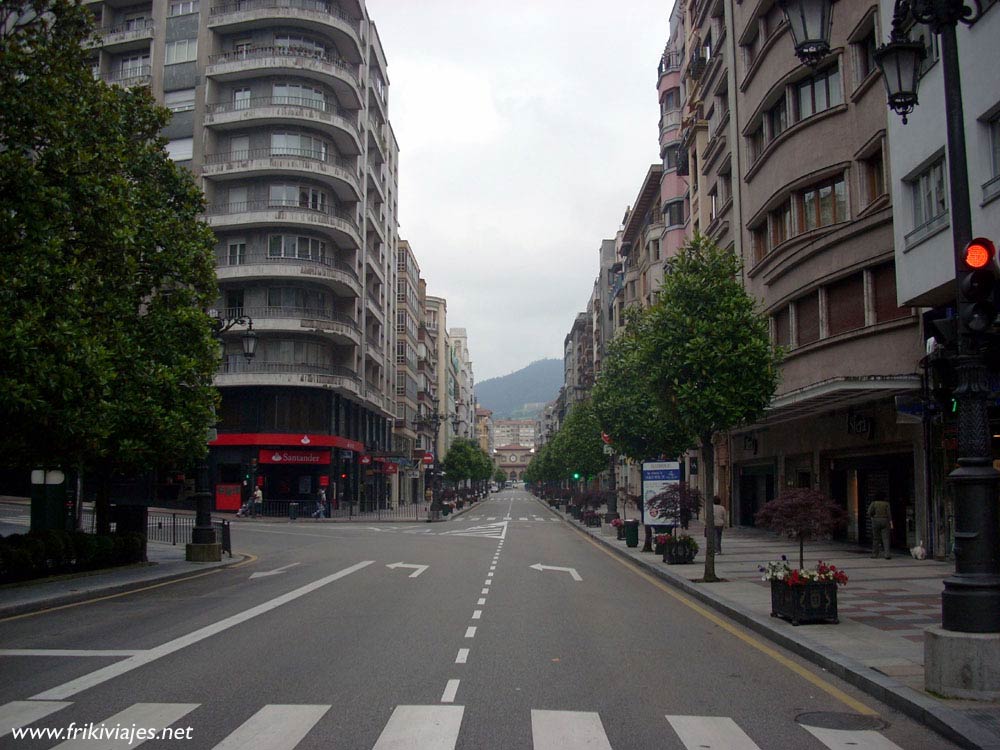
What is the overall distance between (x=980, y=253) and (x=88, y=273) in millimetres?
14389

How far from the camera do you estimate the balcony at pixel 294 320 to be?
49.9m

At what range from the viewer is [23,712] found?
7105mm

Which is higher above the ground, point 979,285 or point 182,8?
point 182,8

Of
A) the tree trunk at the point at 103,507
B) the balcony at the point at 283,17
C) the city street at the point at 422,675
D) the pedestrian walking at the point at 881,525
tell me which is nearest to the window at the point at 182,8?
the balcony at the point at 283,17

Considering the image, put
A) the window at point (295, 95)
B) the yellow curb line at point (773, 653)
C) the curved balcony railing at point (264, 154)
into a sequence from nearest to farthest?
1. the yellow curb line at point (773, 653)
2. the curved balcony railing at point (264, 154)
3. the window at point (295, 95)

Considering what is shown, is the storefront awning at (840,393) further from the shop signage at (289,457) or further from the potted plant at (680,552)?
the shop signage at (289,457)

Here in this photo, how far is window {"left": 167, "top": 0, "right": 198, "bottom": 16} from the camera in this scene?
173ft

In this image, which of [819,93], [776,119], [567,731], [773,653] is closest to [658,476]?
[819,93]

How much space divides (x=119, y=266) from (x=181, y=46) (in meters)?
40.4

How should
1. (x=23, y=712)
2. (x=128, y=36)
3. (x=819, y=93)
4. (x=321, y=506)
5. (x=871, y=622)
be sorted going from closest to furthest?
(x=23, y=712), (x=871, y=622), (x=819, y=93), (x=321, y=506), (x=128, y=36)

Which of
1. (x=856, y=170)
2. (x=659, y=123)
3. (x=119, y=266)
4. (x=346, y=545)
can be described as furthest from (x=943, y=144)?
(x=659, y=123)

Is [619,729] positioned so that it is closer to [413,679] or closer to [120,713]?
[413,679]

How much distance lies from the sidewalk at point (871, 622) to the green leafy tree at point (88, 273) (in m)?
11.3

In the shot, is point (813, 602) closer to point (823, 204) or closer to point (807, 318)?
point (807, 318)
